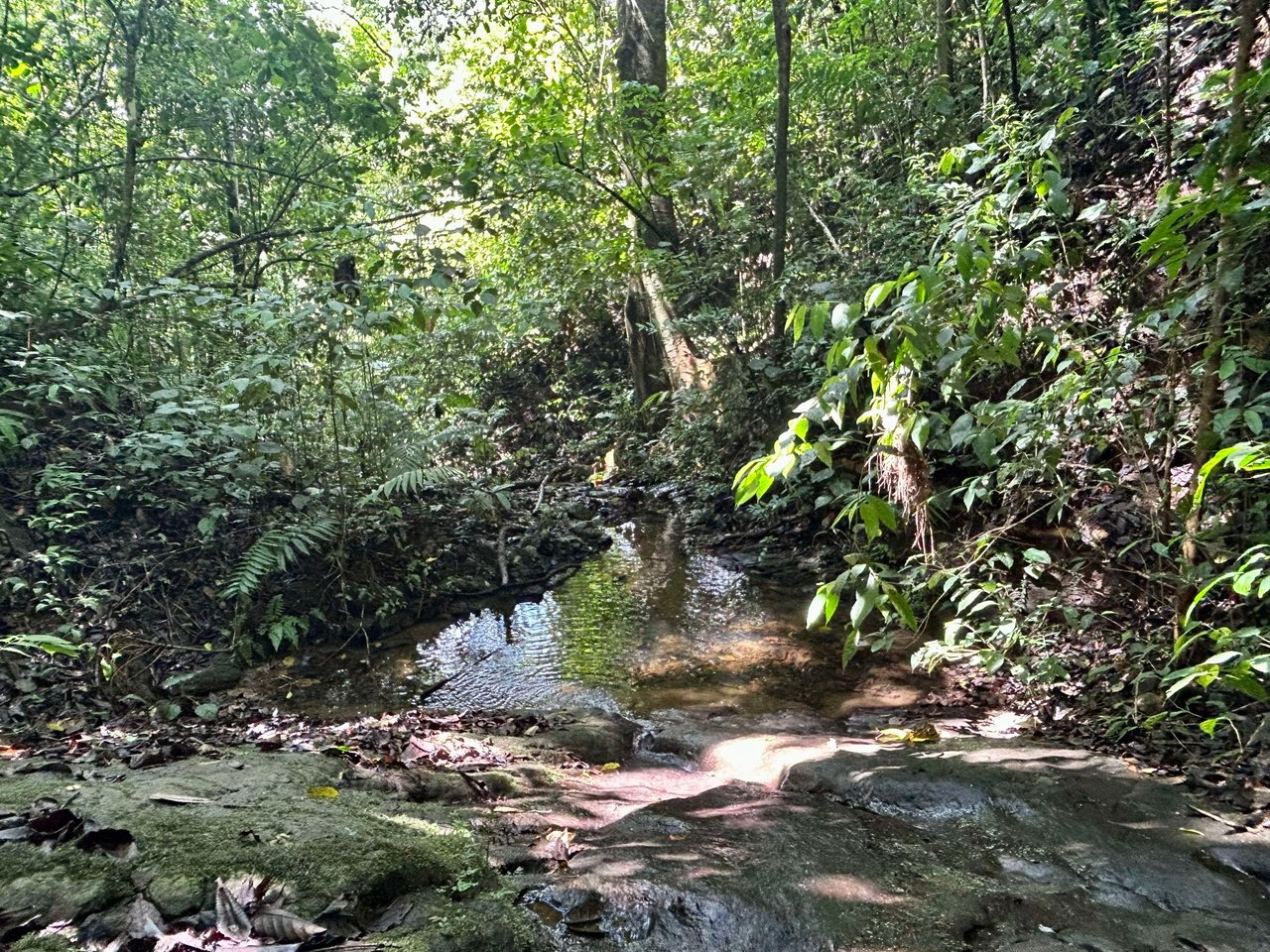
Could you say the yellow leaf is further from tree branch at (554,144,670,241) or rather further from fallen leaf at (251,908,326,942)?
tree branch at (554,144,670,241)

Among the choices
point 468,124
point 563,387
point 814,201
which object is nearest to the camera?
point 468,124

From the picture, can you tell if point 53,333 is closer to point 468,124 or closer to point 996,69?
point 468,124

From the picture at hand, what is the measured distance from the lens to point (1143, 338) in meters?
4.95

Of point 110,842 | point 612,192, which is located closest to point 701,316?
point 612,192

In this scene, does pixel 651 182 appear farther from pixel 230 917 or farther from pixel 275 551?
pixel 230 917

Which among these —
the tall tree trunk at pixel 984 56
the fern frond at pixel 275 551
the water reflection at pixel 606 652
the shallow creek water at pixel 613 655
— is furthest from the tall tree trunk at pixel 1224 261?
the fern frond at pixel 275 551

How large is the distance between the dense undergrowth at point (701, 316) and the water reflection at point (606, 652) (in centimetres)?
59

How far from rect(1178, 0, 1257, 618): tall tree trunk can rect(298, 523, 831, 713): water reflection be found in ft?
8.59

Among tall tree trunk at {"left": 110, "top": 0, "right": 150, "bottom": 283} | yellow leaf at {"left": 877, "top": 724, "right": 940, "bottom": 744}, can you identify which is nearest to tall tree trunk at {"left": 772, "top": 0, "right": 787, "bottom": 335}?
yellow leaf at {"left": 877, "top": 724, "right": 940, "bottom": 744}

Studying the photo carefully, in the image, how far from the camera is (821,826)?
282cm

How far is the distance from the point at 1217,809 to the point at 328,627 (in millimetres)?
5832

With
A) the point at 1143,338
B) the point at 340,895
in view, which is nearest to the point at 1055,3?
the point at 1143,338

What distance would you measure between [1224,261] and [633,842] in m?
3.23

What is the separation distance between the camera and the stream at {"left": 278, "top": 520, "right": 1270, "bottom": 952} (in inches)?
82.0
